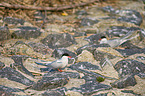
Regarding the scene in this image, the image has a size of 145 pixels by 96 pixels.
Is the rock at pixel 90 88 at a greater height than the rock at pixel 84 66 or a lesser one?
lesser

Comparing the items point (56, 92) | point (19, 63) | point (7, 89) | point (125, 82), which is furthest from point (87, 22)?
point (7, 89)

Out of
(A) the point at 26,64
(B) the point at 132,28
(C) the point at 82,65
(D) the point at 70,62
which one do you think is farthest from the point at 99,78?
(B) the point at 132,28

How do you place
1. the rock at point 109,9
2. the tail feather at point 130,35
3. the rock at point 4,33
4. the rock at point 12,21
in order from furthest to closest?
the rock at point 109,9, the rock at point 12,21, the tail feather at point 130,35, the rock at point 4,33

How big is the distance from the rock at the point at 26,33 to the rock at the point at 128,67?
6.93 feet

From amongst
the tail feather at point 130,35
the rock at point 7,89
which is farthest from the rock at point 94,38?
the rock at point 7,89

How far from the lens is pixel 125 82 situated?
3.73m

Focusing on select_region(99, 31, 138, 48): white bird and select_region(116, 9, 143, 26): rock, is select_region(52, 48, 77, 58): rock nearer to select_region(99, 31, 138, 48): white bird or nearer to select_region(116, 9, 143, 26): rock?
select_region(99, 31, 138, 48): white bird

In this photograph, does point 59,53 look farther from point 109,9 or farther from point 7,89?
point 109,9

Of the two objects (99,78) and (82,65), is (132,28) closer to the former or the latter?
(82,65)

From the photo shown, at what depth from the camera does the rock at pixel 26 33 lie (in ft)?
17.7

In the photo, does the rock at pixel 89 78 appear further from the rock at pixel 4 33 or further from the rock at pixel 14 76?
the rock at pixel 4 33

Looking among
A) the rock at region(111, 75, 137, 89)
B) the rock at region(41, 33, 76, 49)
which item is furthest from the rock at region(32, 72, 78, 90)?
the rock at region(41, 33, 76, 49)

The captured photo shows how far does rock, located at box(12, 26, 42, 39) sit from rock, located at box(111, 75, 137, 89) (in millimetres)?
2492

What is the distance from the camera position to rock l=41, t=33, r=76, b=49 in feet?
17.2
